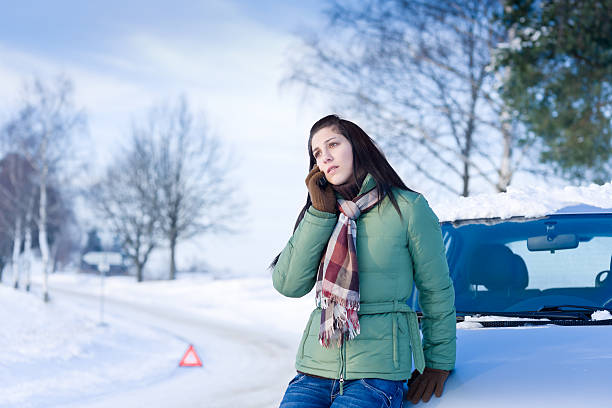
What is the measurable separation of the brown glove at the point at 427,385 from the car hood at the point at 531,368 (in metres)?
0.02

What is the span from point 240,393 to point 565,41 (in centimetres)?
957

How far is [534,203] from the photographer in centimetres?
319

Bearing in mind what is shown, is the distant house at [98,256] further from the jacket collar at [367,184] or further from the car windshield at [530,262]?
the jacket collar at [367,184]

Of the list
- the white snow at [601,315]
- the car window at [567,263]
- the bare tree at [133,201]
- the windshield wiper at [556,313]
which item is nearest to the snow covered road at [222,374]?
the car window at [567,263]

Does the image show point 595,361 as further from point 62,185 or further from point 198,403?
point 62,185

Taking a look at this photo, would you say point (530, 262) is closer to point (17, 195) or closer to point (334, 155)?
point (334, 155)

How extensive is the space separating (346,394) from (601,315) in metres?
1.38

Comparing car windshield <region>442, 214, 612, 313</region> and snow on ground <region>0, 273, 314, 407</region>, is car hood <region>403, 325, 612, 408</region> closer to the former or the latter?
car windshield <region>442, 214, 612, 313</region>

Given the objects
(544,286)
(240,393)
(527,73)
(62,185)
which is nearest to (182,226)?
(62,185)

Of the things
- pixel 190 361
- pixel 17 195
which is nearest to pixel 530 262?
pixel 190 361

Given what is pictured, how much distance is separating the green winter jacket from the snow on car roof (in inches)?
39.6

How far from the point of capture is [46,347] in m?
9.53

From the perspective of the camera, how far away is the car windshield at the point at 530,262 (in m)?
3.22

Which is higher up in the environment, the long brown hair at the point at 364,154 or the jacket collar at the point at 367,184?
the long brown hair at the point at 364,154
